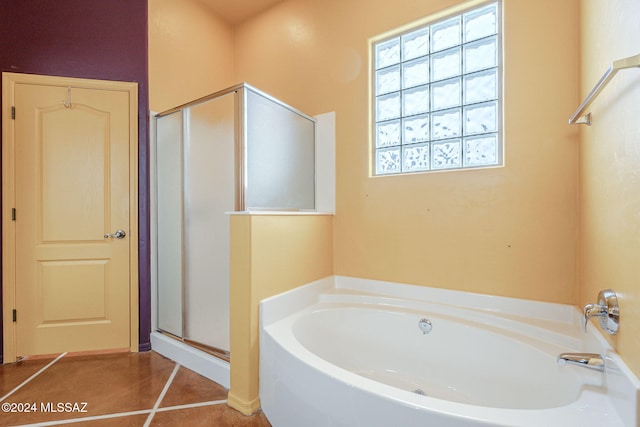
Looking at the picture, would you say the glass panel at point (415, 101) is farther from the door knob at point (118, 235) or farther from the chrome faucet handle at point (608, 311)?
the door knob at point (118, 235)

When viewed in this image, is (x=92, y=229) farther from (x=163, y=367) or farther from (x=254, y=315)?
(x=254, y=315)

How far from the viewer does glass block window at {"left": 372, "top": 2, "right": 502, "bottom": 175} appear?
1714 mm

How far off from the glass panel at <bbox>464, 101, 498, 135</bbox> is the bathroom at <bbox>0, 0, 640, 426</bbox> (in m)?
0.09

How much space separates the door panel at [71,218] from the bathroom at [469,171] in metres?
0.22

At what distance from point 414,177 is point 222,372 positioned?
1744 mm

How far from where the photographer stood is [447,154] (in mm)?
1861

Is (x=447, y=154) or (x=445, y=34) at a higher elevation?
(x=445, y=34)

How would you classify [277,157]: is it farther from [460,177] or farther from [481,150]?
[481,150]

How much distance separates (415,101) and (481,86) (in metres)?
0.40

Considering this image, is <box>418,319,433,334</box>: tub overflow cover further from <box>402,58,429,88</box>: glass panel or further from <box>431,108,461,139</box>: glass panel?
<box>402,58,429,88</box>: glass panel

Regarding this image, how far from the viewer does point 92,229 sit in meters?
2.15

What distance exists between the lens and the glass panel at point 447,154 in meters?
1.82

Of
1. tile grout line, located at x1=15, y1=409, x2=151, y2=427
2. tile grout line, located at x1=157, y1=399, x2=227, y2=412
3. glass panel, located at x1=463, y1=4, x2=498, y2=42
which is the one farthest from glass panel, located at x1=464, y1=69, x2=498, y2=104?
tile grout line, located at x1=15, y1=409, x2=151, y2=427

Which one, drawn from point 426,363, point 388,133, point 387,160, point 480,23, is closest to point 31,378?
point 426,363
